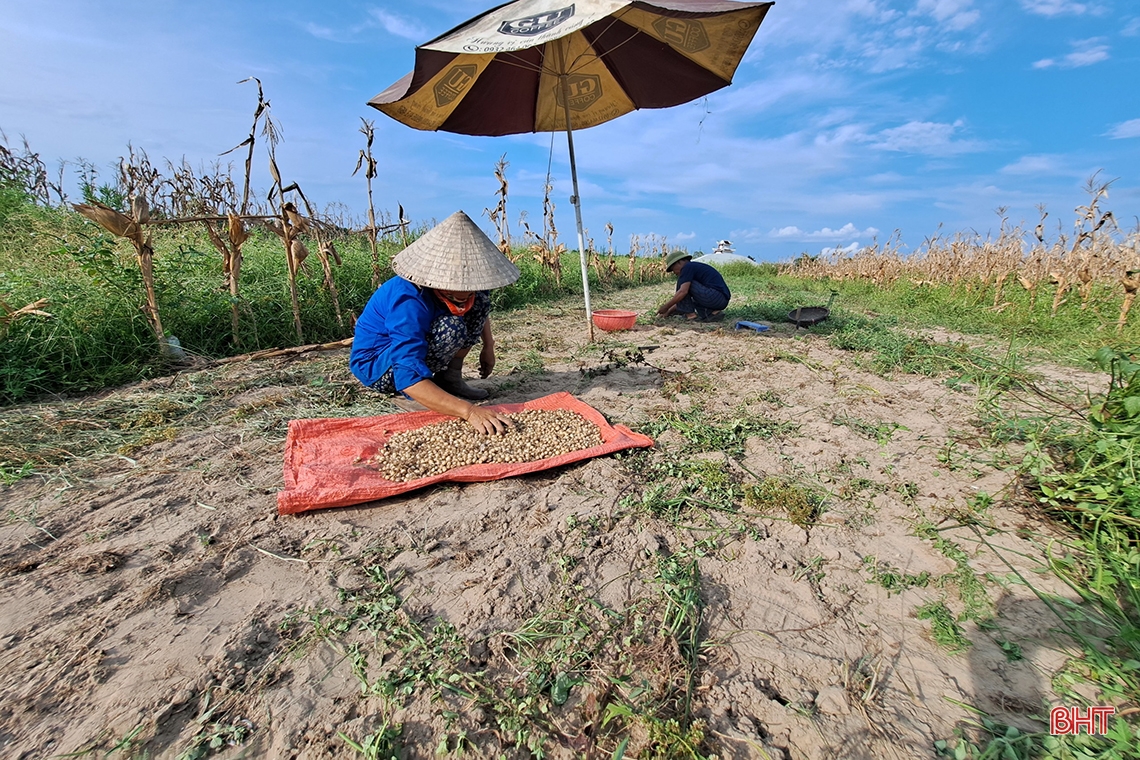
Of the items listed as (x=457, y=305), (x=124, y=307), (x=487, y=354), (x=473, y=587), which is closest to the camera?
(x=473, y=587)

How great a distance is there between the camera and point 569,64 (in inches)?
177

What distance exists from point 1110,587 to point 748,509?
113 cm

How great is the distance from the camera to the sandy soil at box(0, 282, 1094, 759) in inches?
46.8

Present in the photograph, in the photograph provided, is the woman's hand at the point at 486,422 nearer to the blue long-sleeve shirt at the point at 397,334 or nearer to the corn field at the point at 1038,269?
the blue long-sleeve shirt at the point at 397,334

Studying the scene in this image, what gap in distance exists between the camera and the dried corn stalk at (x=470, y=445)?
2.36 metres

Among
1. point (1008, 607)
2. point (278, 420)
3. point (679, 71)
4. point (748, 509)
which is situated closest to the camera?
point (1008, 607)

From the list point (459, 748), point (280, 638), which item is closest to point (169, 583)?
point (280, 638)

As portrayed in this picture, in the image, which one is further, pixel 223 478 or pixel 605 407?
pixel 605 407

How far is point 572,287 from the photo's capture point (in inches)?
380

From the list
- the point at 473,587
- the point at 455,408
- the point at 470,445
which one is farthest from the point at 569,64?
the point at 473,587

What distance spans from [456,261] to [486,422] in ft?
2.90

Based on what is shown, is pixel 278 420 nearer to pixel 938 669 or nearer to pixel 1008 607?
pixel 938 669

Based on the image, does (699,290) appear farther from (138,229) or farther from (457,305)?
(138,229)

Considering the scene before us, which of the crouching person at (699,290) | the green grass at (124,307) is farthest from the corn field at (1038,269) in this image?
the green grass at (124,307)
